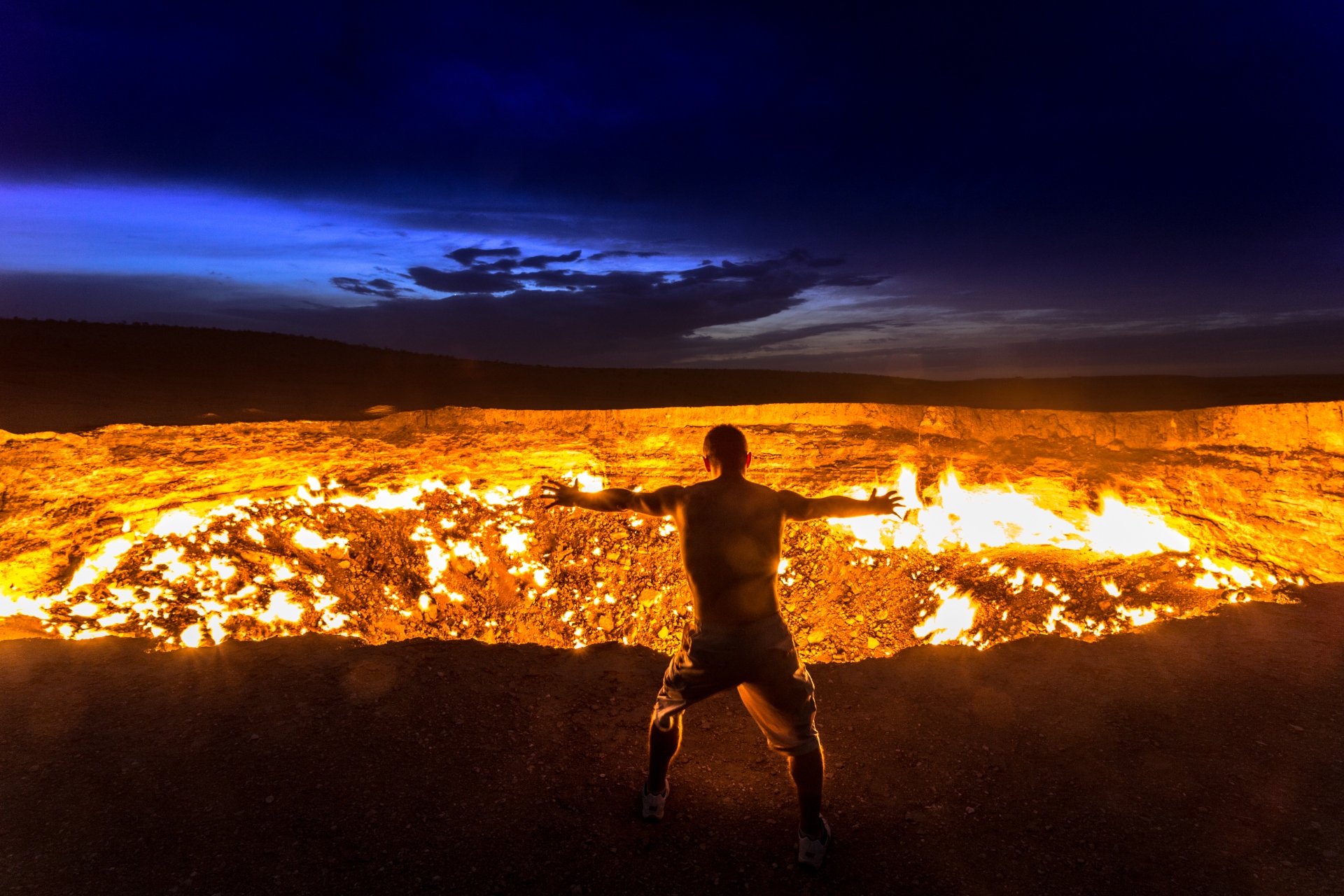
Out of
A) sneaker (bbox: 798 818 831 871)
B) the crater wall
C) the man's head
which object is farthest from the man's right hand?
the crater wall

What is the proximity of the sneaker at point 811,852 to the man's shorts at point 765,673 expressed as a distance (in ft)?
1.28

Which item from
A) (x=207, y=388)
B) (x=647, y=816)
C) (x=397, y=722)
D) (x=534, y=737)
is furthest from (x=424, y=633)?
(x=207, y=388)

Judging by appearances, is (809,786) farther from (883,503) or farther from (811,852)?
(883,503)

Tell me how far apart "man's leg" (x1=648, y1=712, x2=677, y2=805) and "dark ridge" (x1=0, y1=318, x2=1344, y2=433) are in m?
7.05

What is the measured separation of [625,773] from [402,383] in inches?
920

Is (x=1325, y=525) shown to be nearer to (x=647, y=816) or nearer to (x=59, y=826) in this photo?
(x=647, y=816)

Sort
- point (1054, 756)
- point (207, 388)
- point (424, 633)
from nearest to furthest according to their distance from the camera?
1. point (1054, 756)
2. point (424, 633)
3. point (207, 388)

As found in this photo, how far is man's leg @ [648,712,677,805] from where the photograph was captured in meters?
3.11

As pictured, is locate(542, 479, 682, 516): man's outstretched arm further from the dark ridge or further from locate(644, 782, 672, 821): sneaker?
the dark ridge

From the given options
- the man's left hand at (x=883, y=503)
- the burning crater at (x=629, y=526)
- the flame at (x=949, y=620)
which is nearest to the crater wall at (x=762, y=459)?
the burning crater at (x=629, y=526)

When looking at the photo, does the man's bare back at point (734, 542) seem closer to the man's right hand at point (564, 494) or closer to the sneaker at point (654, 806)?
the man's right hand at point (564, 494)

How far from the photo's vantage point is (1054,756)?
3705 mm

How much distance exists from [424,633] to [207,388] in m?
17.2

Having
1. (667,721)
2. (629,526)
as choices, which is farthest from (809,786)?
(629,526)
